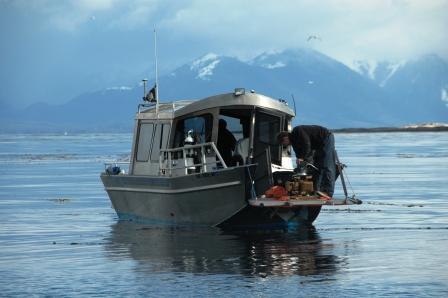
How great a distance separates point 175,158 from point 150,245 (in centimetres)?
415

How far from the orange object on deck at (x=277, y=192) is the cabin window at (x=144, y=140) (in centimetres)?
528

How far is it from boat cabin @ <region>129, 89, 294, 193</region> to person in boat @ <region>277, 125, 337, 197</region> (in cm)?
91

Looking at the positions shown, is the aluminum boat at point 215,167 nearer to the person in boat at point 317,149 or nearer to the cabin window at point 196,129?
the cabin window at point 196,129

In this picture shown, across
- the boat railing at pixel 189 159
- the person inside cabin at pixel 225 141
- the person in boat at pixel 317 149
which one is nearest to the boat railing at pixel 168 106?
the boat railing at pixel 189 159

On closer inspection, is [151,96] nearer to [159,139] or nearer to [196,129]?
[159,139]

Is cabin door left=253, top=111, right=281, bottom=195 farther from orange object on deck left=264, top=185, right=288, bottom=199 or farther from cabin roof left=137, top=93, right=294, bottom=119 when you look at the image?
orange object on deck left=264, top=185, right=288, bottom=199

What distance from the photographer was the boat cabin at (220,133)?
29.9 metres

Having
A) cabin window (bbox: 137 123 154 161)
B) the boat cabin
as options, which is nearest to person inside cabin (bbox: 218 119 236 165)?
the boat cabin

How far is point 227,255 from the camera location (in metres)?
25.0

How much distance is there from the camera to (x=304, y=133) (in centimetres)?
2844

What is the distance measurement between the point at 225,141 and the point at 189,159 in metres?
1.00

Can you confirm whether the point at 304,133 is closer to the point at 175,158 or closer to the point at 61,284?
the point at 175,158

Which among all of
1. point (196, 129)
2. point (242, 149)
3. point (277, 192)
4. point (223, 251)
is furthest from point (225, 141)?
point (223, 251)

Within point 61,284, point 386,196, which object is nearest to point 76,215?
point 386,196
